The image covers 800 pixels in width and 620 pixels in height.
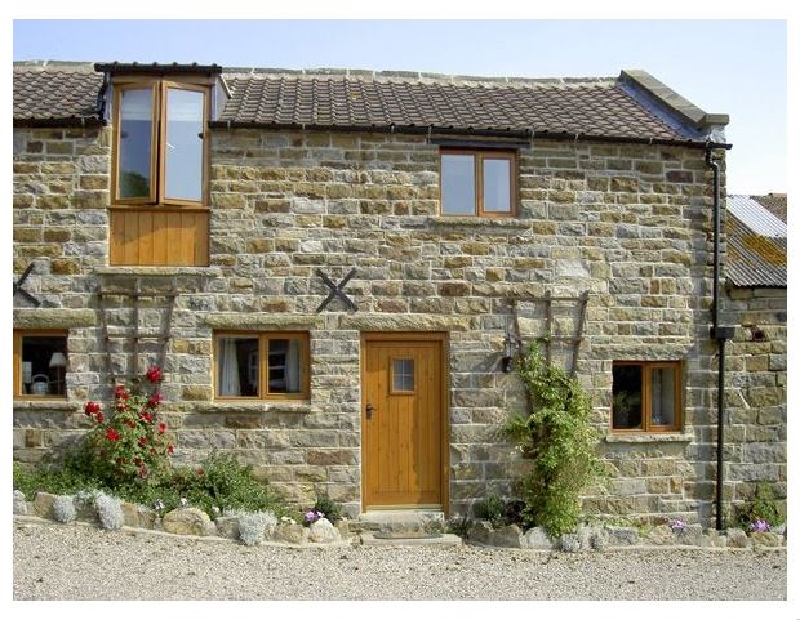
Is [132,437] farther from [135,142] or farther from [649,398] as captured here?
[649,398]

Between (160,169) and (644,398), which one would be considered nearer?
(160,169)

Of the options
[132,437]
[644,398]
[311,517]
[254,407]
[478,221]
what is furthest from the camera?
[644,398]

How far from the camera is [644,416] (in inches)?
394

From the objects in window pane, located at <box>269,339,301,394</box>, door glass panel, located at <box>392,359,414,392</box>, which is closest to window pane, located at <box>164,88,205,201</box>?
window pane, located at <box>269,339,301,394</box>

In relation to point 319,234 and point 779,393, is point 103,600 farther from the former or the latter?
point 779,393

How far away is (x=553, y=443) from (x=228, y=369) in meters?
3.98

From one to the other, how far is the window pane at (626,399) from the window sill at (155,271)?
204 inches

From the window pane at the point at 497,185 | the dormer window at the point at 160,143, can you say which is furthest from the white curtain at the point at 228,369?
the window pane at the point at 497,185

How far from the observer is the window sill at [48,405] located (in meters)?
9.25

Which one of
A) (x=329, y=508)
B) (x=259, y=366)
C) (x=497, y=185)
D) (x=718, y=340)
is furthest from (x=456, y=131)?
(x=329, y=508)

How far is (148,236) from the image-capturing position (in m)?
9.42

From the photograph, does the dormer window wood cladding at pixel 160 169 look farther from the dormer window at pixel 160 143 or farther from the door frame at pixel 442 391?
the door frame at pixel 442 391

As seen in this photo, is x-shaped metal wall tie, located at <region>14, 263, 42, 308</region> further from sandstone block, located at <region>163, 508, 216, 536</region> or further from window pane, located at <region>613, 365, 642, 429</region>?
window pane, located at <region>613, 365, 642, 429</region>

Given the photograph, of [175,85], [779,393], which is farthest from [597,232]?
[175,85]
